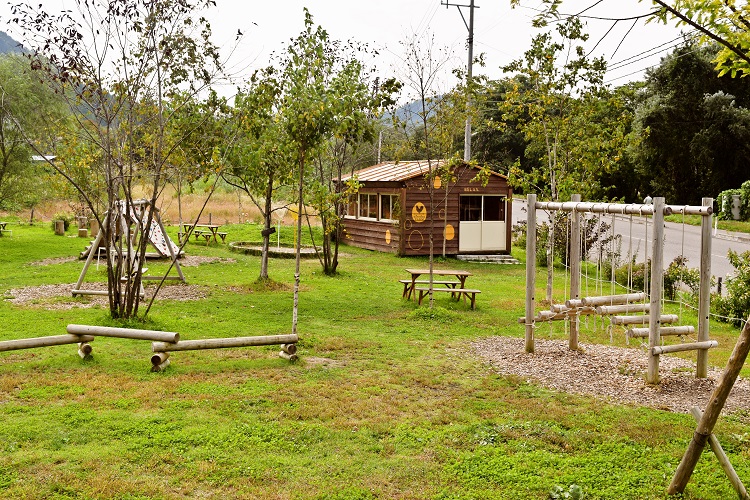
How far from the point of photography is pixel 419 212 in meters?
23.8

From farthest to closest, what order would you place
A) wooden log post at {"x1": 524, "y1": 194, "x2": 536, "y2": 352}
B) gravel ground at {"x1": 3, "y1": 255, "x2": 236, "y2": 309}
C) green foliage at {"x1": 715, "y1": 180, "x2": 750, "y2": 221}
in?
green foliage at {"x1": 715, "y1": 180, "x2": 750, "y2": 221} < gravel ground at {"x1": 3, "y1": 255, "x2": 236, "y2": 309} < wooden log post at {"x1": 524, "y1": 194, "x2": 536, "y2": 352}

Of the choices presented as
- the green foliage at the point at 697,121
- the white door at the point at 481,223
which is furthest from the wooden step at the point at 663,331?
the green foliage at the point at 697,121

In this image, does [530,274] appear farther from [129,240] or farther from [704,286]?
[129,240]

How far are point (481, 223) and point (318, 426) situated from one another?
18.2 metres

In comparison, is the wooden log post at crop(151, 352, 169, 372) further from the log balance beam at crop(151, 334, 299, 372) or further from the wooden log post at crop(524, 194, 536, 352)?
the wooden log post at crop(524, 194, 536, 352)

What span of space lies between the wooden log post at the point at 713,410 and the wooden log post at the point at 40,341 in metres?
7.17

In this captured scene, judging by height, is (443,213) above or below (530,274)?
above

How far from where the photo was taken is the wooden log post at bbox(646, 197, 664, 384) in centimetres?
826

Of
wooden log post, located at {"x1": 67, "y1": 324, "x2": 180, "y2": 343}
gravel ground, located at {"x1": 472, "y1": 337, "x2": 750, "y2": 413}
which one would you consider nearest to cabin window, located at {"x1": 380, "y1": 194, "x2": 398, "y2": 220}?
gravel ground, located at {"x1": 472, "y1": 337, "x2": 750, "y2": 413}

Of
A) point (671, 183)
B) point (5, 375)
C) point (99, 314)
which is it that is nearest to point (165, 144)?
point (99, 314)

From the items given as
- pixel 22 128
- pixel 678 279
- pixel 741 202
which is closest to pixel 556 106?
pixel 678 279

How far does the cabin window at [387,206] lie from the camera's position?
24534 millimetres

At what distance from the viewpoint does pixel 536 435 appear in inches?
264

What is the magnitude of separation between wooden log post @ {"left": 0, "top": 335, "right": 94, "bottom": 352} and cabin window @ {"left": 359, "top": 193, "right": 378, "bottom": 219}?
17.3 m
